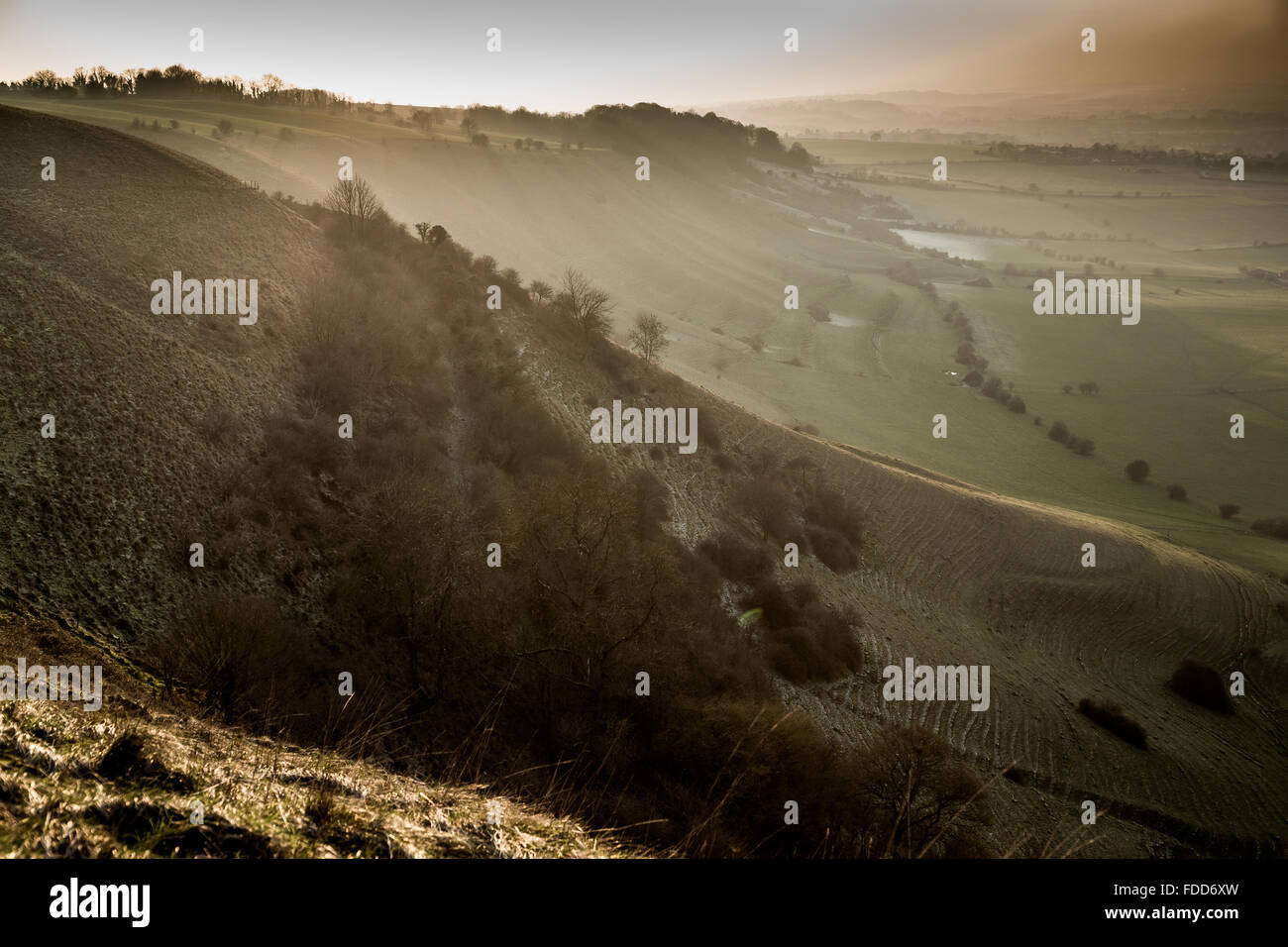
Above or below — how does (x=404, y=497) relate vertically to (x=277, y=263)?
below

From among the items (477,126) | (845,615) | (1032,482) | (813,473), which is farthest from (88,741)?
(477,126)

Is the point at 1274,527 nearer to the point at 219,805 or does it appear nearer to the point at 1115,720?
the point at 1115,720

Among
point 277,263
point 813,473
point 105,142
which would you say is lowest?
point 813,473

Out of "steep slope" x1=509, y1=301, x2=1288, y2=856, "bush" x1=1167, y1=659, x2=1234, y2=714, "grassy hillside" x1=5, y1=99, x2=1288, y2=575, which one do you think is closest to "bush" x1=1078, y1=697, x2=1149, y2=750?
"steep slope" x1=509, y1=301, x2=1288, y2=856

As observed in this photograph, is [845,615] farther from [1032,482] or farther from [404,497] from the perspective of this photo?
[1032,482]
